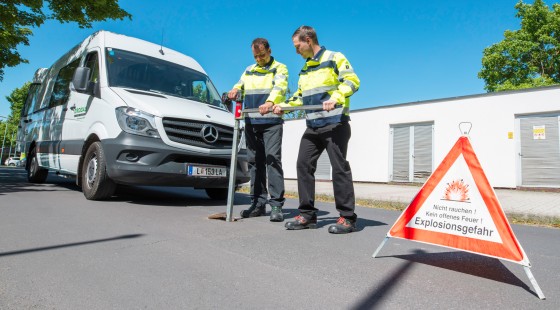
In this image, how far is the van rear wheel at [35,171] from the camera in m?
8.26

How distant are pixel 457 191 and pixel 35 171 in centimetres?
878

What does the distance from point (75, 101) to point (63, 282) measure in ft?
16.1

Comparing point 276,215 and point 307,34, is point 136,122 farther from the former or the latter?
point 307,34

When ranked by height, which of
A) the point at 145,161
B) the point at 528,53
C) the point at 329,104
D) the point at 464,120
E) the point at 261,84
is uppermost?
the point at 528,53

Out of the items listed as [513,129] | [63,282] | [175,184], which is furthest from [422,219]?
[513,129]

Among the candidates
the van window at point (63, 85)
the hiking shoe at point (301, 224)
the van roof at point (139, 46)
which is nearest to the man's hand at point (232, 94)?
the hiking shoe at point (301, 224)

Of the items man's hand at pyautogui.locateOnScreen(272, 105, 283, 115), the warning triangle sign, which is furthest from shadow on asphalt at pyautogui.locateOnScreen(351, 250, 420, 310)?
man's hand at pyautogui.locateOnScreen(272, 105, 283, 115)

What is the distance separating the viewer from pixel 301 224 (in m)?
3.89

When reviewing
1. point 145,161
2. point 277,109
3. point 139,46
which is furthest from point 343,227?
point 139,46

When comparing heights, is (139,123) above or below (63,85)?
below

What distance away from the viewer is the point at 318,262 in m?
2.63

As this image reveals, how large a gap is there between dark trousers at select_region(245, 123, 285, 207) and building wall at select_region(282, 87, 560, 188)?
29.4 ft

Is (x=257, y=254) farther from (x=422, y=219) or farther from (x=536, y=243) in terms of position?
(x=536, y=243)

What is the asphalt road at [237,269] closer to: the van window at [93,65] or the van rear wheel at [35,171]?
the van window at [93,65]
